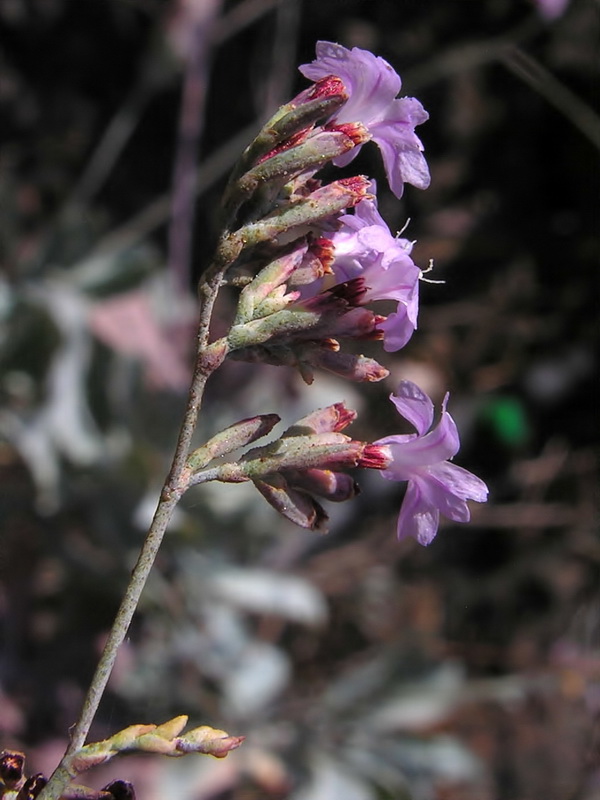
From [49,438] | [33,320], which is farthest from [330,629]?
[33,320]

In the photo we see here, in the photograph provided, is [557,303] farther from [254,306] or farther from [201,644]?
[254,306]

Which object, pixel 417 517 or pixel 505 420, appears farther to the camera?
pixel 505 420

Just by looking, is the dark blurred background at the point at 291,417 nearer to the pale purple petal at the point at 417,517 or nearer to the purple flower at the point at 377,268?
the purple flower at the point at 377,268

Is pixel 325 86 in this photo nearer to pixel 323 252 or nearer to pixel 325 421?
pixel 323 252

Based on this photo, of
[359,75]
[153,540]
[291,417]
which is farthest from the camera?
[291,417]

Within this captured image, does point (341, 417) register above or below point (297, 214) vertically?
below

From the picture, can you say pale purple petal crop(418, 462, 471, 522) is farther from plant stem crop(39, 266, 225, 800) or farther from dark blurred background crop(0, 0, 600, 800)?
dark blurred background crop(0, 0, 600, 800)

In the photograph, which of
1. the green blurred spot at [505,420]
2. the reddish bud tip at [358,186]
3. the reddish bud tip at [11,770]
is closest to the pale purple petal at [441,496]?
the reddish bud tip at [358,186]

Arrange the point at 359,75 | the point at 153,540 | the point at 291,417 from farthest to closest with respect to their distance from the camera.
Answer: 1. the point at 291,417
2. the point at 359,75
3. the point at 153,540

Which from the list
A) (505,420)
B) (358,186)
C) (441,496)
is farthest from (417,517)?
(505,420)
